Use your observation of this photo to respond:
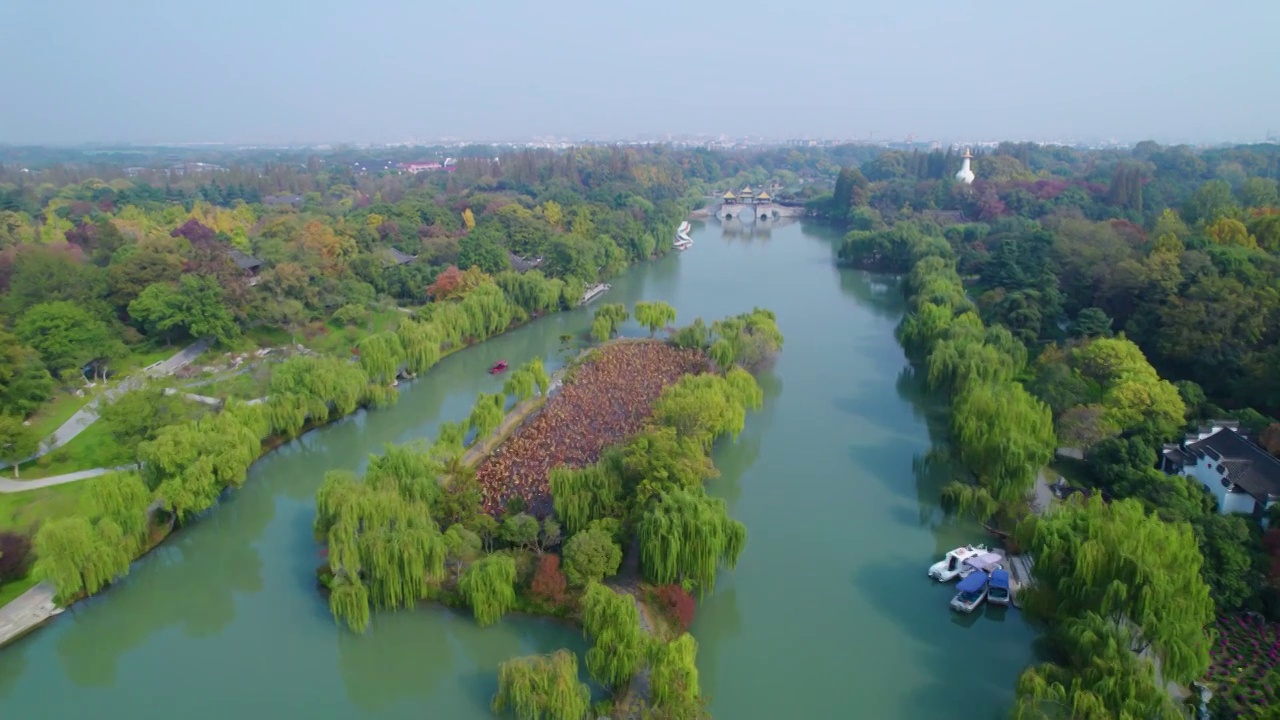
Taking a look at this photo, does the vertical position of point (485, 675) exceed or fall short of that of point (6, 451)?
it falls short

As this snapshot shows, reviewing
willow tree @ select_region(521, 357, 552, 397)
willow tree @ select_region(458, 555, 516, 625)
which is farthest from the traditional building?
willow tree @ select_region(521, 357, 552, 397)

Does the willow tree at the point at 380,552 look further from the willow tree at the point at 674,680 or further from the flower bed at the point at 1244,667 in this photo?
the flower bed at the point at 1244,667

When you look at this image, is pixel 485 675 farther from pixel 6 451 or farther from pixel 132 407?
pixel 6 451

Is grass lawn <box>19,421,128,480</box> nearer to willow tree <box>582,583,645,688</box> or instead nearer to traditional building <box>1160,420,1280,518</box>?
willow tree <box>582,583,645,688</box>

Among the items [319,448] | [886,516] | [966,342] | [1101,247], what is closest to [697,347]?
[966,342]

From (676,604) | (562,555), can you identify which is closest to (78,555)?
(562,555)
